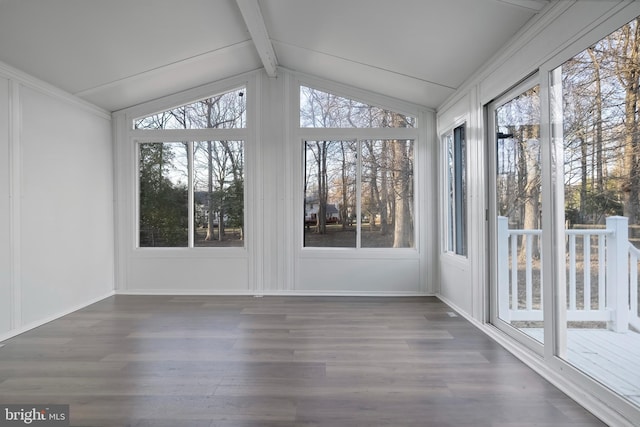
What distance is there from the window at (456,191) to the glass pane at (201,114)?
2976 mm

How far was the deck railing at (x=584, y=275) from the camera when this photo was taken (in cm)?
219

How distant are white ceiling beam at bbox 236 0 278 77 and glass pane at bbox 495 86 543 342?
8.35 ft

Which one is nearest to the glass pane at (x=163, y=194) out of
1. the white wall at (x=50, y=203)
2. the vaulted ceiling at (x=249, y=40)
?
the white wall at (x=50, y=203)

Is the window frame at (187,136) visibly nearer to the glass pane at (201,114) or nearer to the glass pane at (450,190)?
the glass pane at (201,114)

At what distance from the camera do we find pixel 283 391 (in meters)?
2.28

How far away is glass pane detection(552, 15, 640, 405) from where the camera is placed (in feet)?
6.61

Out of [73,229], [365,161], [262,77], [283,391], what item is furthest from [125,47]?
[283,391]

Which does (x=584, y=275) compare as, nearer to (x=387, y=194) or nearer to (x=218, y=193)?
(x=387, y=194)

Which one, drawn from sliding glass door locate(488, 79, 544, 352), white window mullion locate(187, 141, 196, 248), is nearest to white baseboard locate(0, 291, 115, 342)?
white window mullion locate(187, 141, 196, 248)

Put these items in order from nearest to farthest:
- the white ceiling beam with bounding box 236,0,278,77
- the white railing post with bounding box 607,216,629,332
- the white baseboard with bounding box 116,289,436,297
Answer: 1. the white railing post with bounding box 607,216,629,332
2. the white ceiling beam with bounding box 236,0,278,77
3. the white baseboard with bounding box 116,289,436,297

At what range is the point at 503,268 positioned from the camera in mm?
3457

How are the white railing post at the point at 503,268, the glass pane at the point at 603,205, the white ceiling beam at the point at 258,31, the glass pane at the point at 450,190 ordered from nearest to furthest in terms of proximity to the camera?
the glass pane at the point at 603,205 < the white ceiling beam at the point at 258,31 < the white railing post at the point at 503,268 < the glass pane at the point at 450,190

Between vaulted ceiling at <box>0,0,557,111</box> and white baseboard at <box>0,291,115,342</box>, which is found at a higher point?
vaulted ceiling at <box>0,0,557,111</box>

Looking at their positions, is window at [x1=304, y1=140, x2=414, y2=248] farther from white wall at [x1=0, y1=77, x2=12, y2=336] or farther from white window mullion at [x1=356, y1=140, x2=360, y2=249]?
white wall at [x1=0, y1=77, x2=12, y2=336]
